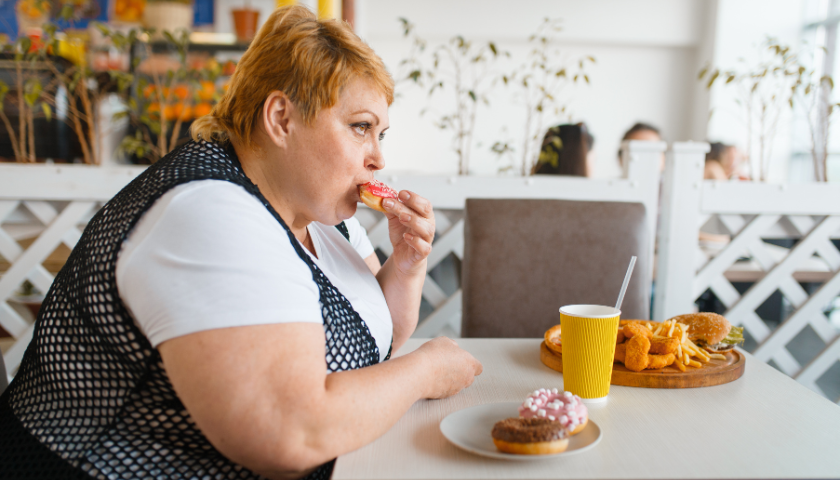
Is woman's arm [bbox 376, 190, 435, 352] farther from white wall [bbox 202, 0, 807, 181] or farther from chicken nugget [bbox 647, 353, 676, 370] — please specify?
white wall [bbox 202, 0, 807, 181]

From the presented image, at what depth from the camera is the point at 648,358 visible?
917 millimetres

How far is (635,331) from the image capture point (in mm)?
958

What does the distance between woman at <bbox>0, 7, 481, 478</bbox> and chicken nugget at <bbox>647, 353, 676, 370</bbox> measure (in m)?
0.28

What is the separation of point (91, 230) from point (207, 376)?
0.35 meters

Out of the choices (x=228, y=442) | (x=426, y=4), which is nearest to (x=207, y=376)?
(x=228, y=442)

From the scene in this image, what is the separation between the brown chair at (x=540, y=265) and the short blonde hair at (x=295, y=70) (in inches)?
24.8

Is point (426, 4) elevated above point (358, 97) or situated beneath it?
elevated above

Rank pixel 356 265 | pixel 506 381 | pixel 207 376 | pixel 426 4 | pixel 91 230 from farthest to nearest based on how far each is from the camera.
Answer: pixel 426 4
pixel 356 265
pixel 506 381
pixel 91 230
pixel 207 376

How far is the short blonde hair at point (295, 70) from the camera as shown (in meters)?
0.89

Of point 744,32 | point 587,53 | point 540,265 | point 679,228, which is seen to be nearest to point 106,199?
point 540,265

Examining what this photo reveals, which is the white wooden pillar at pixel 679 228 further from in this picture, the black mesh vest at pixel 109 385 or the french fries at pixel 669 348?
the black mesh vest at pixel 109 385

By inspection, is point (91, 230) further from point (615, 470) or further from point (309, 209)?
point (615, 470)

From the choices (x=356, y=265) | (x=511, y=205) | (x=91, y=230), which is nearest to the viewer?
(x=91, y=230)

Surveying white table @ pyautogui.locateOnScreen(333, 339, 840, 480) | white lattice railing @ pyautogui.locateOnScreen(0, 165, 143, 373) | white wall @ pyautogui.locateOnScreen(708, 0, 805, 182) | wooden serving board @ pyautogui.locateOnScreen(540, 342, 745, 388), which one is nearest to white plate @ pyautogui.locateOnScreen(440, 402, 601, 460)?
white table @ pyautogui.locateOnScreen(333, 339, 840, 480)
